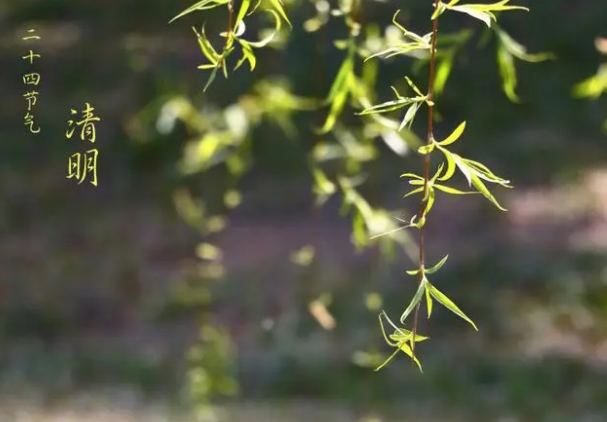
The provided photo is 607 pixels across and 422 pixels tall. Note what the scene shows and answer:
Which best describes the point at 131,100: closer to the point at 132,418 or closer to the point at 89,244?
the point at 89,244

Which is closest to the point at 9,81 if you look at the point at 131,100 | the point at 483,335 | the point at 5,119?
the point at 5,119

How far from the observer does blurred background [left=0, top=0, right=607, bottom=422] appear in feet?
5.99

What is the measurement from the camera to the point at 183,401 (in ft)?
5.68

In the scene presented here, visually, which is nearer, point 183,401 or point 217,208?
point 183,401

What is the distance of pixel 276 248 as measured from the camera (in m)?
2.44

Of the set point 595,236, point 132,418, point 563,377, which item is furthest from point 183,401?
point 595,236

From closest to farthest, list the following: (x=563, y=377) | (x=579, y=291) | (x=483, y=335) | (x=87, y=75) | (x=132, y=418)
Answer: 1. (x=132, y=418)
2. (x=563, y=377)
3. (x=483, y=335)
4. (x=579, y=291)
5. (x=87, y=75)

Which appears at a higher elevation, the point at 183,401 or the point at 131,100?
the point at 131,100

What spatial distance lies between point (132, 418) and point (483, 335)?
2.57 ft

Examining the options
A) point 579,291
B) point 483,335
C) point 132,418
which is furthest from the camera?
point 579,291

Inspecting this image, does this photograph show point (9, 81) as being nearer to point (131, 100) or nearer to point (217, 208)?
point (131, 100)

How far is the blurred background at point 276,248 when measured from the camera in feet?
5.99

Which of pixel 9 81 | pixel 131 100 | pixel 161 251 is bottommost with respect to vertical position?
pixel 161 251

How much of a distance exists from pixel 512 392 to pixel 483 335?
0.74 feet
